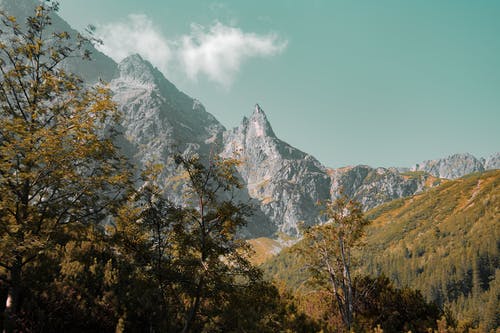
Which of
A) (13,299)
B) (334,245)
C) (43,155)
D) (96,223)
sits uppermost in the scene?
(43,155)

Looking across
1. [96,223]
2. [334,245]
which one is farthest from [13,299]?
[334,245]

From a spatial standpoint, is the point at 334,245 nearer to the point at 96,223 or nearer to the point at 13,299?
the point at 96,223

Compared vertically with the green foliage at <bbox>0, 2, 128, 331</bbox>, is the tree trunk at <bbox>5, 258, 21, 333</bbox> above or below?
below

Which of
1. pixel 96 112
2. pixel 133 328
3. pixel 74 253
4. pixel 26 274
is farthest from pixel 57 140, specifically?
pixel 133 328

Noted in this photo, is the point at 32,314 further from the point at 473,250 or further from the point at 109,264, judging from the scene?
the point at 473,250

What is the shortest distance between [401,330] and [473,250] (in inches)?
7907

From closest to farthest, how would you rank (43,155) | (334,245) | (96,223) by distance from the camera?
(43,155)
(96,223)
(334,245)

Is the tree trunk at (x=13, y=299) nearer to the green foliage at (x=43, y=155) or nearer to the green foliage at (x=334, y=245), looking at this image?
the green foliage at (x=43, y=155)

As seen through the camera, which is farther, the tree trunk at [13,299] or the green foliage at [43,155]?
the green foliage at [43,155]

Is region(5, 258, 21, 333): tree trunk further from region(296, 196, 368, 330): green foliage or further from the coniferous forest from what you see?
region(296, 196, 368, 330): green foliage

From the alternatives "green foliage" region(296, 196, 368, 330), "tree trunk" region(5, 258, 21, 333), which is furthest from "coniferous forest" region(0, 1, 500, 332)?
"green foliage" region(296, 196, 368, 330)

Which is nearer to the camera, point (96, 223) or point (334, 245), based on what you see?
point (96, 223)

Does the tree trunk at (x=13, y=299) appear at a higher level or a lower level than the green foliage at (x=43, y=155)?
lower

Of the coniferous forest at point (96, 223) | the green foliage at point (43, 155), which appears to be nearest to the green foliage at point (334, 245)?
the coniferous forest at point (96, 223)
